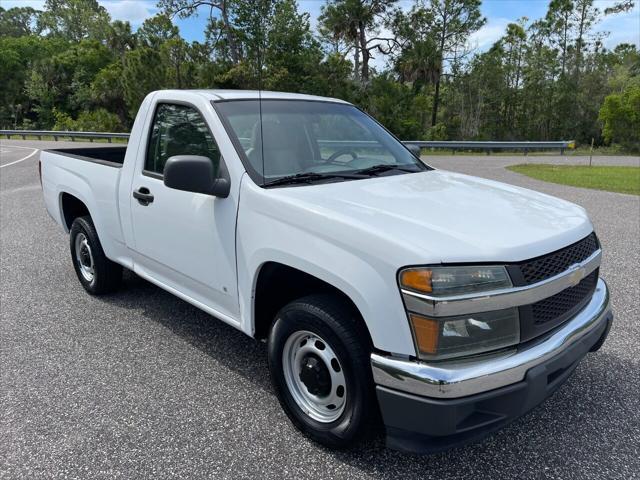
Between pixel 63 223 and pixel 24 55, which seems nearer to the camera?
pixel 63 223

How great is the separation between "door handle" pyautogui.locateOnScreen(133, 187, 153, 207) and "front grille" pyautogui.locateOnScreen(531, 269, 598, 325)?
8.61 ft

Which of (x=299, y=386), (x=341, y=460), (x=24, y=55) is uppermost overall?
(x=24, y=55)

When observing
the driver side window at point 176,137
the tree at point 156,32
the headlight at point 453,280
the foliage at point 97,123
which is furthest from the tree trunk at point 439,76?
the headlight at point 453,280

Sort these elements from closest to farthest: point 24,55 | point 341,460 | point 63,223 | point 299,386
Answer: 1. point 341,460
2. point 299,386
3. point 63,223
4. point 24,55

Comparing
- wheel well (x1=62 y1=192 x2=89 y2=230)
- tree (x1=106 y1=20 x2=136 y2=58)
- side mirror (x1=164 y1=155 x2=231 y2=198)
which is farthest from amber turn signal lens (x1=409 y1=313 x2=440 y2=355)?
tree (x1=106 y1=20 x2=136 y2=58)

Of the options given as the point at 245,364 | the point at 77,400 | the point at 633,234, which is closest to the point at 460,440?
the point at 245,364

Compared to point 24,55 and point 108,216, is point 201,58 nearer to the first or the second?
point 108,216

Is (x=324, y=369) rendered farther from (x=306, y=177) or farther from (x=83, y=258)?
(x=83, y=258)

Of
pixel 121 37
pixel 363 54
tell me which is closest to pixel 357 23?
pixel 363 54

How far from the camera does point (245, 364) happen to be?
3574 mm

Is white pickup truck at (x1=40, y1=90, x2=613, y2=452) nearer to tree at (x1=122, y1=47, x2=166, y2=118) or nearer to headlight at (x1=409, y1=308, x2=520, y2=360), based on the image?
headlight at (x1=409, y1=308, x2=520, y2=360)

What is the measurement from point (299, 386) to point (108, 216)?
Result: 245 centimetres

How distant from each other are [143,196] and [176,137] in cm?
49

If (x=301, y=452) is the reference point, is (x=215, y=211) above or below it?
above
